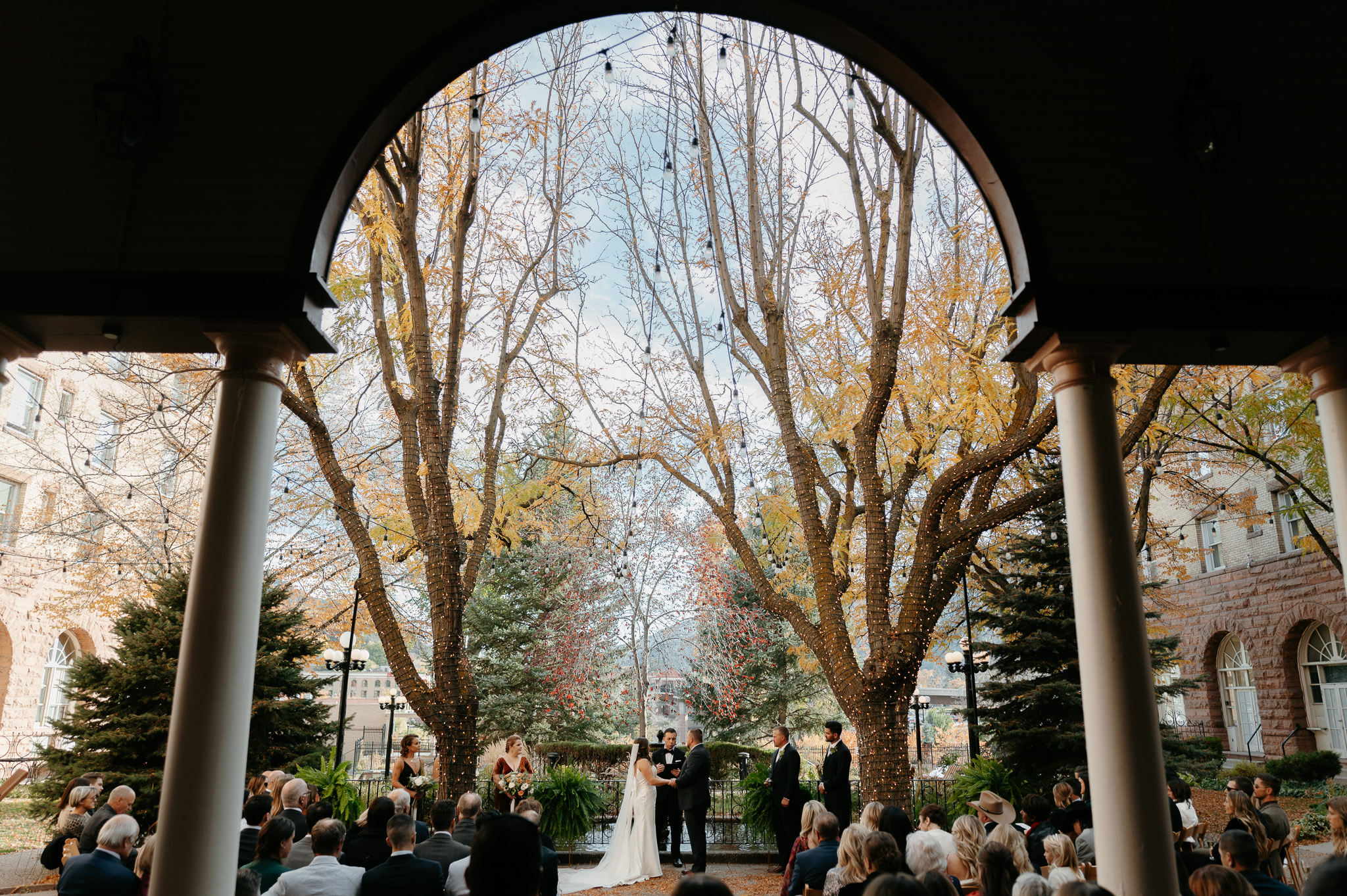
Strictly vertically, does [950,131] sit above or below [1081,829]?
above

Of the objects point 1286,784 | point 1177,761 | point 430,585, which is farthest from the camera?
point 1286,784

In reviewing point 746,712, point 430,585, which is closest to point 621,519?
point 746,712

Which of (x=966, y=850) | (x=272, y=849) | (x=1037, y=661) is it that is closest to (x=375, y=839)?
(x=272, y=849)

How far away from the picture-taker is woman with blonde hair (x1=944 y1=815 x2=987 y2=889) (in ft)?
14.7

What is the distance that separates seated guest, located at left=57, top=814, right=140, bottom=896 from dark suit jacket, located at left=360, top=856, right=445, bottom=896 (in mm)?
1261

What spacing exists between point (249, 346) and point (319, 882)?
110 inches

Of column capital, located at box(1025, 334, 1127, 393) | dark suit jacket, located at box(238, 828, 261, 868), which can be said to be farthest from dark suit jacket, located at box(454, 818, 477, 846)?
column capital, located at box(1025, 334, 1127, 393)

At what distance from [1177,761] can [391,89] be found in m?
17.2

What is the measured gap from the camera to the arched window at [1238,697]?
21016mm

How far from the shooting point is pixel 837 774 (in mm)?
9258

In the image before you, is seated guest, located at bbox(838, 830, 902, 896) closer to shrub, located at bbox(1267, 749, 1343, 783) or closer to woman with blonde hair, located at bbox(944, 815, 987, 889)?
woman with blonde hair, located at bbox(944, 815, 987, 889)

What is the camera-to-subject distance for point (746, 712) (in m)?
21.3

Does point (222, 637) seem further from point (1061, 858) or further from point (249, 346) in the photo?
point (1061, 858)

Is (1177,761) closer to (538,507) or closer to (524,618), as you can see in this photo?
(538,507)
